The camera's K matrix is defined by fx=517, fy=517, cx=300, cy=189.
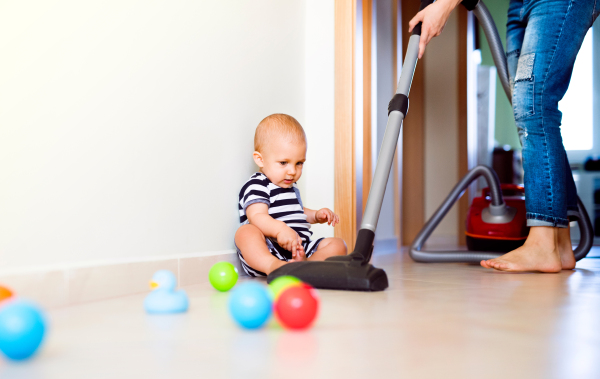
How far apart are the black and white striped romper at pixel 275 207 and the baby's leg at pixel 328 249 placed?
0.04 m

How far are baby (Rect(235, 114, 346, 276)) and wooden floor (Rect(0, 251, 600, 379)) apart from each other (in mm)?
352

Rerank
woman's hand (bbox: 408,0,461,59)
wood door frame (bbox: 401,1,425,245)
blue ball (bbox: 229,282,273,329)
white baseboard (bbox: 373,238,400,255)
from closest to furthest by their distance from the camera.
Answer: blue ball (bbox: 229,282,273,329)
woman's hand (bbox: 408,0,461,59)
white baseboard (bbox: 373,238,400,255)
wood door frame (bbox: 401,1,425,245)

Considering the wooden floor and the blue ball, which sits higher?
the blue ball

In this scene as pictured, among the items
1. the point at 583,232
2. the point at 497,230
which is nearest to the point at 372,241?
the point at 497,230

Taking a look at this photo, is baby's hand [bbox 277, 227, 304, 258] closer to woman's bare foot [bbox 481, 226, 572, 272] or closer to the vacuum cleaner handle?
woman's bare foot [bbox 481, 226, 572, 272]

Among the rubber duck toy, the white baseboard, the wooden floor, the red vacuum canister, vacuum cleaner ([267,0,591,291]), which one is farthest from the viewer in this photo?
the white baseboard

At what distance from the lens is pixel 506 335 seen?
0.71 metres

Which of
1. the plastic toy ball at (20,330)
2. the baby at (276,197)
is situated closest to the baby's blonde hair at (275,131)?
the baby at (276,197)

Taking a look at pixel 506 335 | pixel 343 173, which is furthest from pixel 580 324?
pixel 343 173

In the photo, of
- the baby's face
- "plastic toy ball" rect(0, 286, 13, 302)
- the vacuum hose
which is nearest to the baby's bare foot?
the vacuum hose

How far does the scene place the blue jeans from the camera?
1.39 meters

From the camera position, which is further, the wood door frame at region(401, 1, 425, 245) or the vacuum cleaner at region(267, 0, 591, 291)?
the wood door frame at region(401, 1, 425, 245)

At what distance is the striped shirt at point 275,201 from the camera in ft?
4.62

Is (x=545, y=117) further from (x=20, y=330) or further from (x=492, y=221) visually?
(x=20, y=330)
